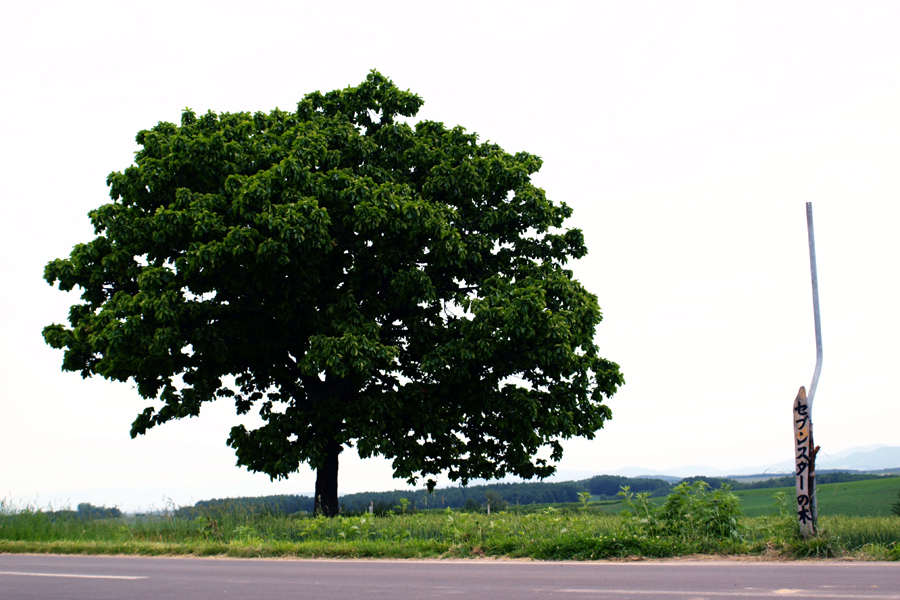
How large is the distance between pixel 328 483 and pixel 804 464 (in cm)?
1404

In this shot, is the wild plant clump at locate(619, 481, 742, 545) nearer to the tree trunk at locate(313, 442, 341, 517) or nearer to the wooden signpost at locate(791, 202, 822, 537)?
the wooden signpost at locate(791, 202, 822, 537)

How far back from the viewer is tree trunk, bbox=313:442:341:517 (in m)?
20.5

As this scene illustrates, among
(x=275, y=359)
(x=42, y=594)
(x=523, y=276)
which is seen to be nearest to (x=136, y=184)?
(x=275, y=359)

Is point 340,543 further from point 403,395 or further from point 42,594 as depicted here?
point 403,395

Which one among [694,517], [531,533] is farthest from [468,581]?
[694,517]

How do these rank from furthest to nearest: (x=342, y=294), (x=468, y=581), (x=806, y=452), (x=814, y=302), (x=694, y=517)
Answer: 1. (x=342, y=294)
2. (x=814, y=302)
3. (x=694, y=517)
4. (x=806, y=452)
5. (x=468, y=581)

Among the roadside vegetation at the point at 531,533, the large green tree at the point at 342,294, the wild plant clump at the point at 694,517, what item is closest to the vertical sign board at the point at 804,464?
the roadside vegetation at the point at 531,533

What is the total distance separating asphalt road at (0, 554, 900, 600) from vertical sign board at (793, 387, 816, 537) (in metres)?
1.27

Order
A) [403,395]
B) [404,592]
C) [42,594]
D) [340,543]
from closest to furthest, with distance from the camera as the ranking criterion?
[404,592] < [42,594] < [340,543] < [403,395]

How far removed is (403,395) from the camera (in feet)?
66.7

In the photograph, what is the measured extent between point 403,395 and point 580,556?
1107 centimetres

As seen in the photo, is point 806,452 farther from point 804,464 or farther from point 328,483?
point 328,483

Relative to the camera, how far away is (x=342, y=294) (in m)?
19.3

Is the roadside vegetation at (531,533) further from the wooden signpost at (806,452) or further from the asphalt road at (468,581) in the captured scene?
the asphalt road at (468,581)
